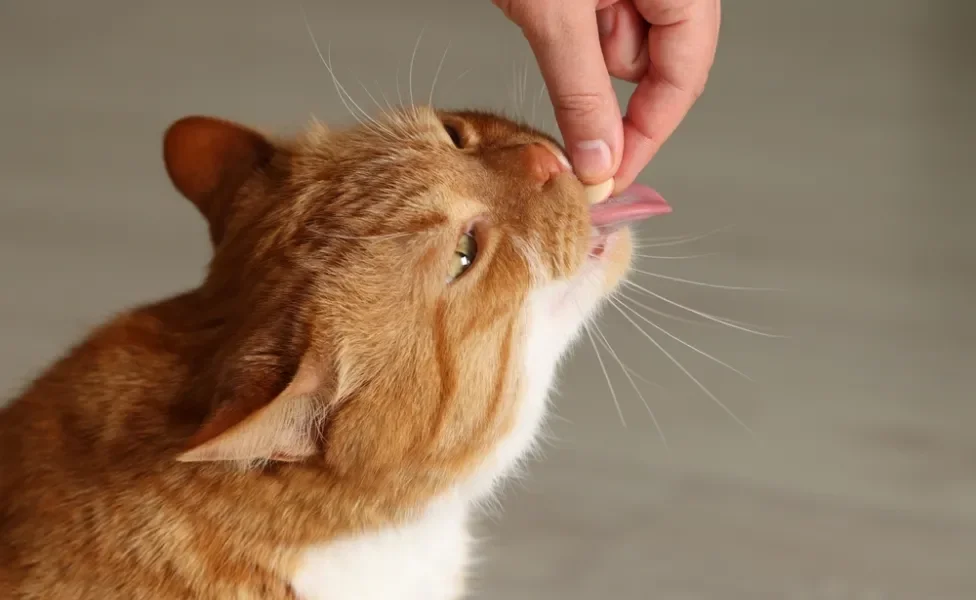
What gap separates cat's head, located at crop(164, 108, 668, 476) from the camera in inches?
40.5

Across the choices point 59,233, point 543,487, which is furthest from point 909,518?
point 59,233

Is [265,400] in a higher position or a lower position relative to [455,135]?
lower

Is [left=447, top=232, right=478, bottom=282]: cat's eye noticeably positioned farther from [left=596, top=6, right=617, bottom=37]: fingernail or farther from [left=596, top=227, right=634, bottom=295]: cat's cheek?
[left=596, top=6, right=617, bottom=37]: fingernail

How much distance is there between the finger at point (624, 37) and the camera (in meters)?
1.43

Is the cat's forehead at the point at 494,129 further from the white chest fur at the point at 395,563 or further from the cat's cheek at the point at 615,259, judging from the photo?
the white chest fur at the point at 395,563

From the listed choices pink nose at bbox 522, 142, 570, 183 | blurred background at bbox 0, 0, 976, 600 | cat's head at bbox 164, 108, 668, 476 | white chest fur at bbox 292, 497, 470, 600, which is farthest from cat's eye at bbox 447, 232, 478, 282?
blurred background at bbox 0, 0, 976, 600

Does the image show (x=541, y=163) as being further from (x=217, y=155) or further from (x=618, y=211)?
(x=217, y=155)

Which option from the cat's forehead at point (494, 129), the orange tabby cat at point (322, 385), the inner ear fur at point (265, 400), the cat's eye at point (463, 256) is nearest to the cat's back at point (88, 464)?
the orange tabby cat at point (322, 385)

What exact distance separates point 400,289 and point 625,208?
393mm

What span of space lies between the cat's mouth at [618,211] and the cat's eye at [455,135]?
0.20 m

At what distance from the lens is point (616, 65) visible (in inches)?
59.2

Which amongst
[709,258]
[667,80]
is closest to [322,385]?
[667,80]

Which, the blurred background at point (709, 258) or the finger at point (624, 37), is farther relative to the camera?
the blurred background at point (709, 258)

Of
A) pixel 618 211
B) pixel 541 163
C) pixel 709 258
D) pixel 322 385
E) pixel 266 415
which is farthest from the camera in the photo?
pixel 709 258
